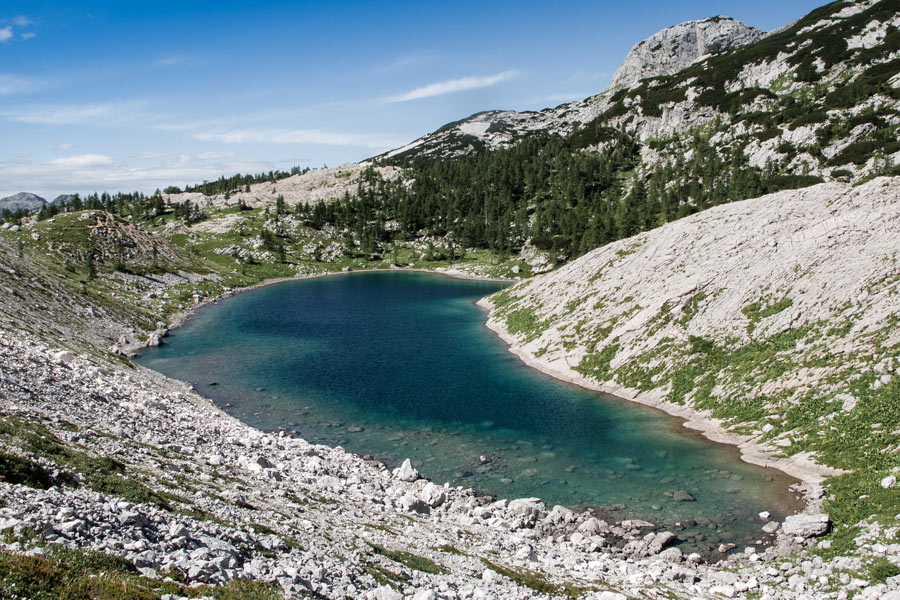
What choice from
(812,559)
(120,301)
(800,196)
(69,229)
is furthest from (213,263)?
(812,559)

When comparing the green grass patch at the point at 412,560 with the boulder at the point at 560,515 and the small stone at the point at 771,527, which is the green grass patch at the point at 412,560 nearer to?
the boulder at the point at 560,515

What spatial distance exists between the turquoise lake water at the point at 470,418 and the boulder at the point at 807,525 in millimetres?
1783

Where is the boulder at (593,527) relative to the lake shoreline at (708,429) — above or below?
below

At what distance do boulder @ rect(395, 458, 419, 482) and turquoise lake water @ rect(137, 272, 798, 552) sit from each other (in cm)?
223

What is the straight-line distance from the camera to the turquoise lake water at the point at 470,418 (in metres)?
34.1

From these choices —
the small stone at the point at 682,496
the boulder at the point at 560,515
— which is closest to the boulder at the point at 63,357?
the boulder at the point at 560,515

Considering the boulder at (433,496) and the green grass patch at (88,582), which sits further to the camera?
the boulder at (433,496)

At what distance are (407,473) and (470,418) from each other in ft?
43.7

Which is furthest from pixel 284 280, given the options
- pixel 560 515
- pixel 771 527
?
pixel 771 527

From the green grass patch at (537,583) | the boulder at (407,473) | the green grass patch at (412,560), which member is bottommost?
the boulder at (407,473)

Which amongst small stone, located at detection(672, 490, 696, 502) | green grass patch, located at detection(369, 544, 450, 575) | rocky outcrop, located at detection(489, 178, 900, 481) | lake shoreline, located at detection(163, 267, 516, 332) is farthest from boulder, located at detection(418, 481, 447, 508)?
lake shoreline, located at detection(163, 267, 516, 332)

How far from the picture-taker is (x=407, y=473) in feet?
119

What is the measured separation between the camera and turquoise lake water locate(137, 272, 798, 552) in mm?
34062

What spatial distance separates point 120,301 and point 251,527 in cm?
8713
